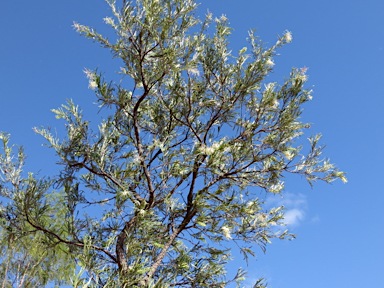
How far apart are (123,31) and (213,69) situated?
149cm

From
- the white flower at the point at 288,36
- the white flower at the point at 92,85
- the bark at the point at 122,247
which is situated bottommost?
the bark at the point at 122,247

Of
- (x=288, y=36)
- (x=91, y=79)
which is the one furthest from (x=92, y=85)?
(x=288, y=36)

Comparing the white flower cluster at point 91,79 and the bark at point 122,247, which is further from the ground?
the white flower cluster at point 91,79

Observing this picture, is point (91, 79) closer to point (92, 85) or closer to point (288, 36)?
point (92, 85)

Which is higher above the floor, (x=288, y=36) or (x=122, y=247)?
(x=288, y=36)

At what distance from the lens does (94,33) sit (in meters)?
3.84

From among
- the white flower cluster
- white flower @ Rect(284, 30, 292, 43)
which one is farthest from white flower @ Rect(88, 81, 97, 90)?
white flower @ Rect(284, 30, 292, 43)

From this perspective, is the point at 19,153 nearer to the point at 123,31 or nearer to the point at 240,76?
the point at 123,31

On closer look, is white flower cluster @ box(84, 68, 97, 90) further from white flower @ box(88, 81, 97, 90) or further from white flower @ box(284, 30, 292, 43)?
white flower @ box(284, 30, 292, 43)

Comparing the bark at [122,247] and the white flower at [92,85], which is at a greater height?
the white flower at [92,85]

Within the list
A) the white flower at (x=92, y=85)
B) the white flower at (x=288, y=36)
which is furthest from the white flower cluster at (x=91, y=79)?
the white flower at (x=288, y=36)

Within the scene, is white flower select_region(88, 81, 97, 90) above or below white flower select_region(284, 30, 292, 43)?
below

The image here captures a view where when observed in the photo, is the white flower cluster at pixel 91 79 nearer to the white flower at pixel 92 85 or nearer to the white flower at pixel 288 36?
the white flower at pixel 92 85

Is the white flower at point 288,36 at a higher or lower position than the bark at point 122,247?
higher
